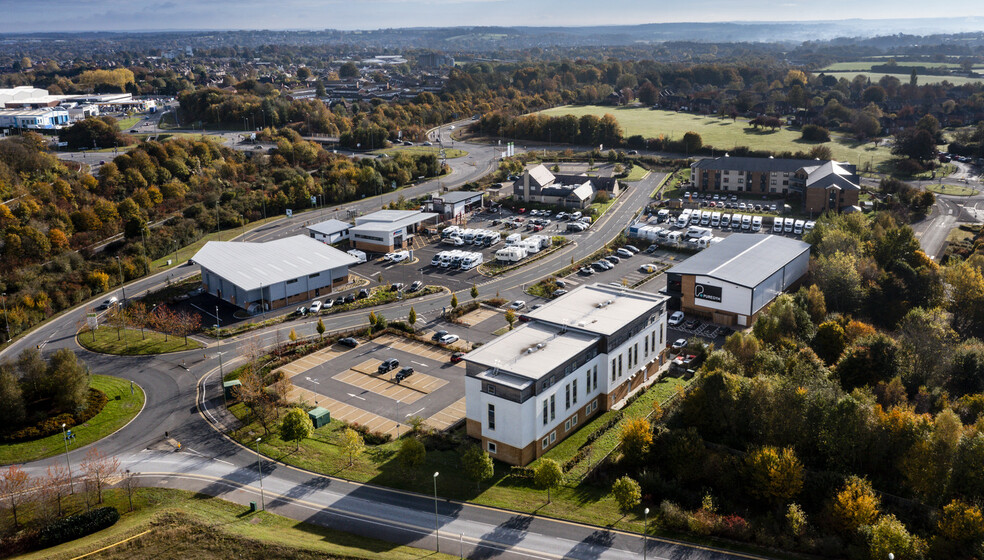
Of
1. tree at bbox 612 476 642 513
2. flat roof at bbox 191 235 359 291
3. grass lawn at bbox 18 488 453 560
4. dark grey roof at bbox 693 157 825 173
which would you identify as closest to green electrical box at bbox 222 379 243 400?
grass lawn at bbox 18 488 453 560

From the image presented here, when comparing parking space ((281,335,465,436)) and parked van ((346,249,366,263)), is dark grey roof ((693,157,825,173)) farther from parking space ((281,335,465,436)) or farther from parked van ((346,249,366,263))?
parking space ((281,335,465,436))

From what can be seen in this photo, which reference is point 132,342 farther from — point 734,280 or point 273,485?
point 734,280

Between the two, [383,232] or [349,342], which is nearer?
[349,342]

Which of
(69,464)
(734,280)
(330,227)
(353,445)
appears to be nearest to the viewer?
(353,445)

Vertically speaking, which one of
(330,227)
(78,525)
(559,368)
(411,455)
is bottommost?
(78,525)

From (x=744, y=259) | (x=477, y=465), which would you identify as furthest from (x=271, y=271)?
(x=744, y=259)

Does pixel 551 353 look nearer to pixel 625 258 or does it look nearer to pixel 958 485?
pixel 958 485

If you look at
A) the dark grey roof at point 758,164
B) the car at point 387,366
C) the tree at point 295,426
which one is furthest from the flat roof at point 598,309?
the dark grey roof at point 758,164
